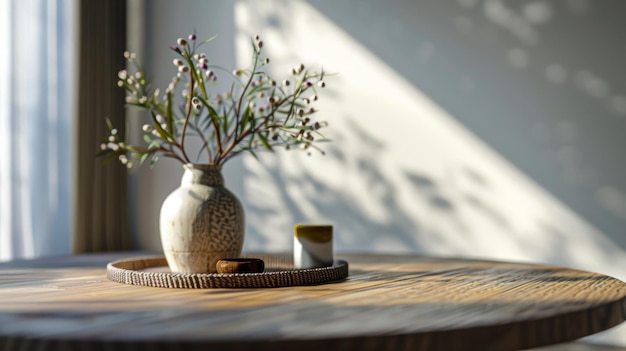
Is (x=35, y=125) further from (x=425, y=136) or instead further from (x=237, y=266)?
(x=237, y=266)

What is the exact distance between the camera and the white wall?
310 cm

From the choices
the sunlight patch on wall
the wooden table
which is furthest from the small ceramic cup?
the sunlight patch on wall

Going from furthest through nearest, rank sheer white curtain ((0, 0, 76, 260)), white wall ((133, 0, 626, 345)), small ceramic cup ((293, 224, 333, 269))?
sheer white curtain ((0, 0, 76, 260)) < white wall ((133, 0, 626, 345)) < small ceramic cup ((293, 224, 333, 269))

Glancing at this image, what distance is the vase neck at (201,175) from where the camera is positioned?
1695 millimetres

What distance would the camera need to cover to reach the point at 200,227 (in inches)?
63.7

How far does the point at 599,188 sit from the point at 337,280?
1963 millimetres

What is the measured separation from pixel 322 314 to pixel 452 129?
8.45 feet

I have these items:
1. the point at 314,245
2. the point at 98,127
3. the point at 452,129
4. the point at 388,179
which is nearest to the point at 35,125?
the point at 98,127

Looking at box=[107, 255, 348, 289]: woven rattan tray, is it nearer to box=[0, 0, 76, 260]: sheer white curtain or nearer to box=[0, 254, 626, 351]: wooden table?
box=[0, 254, 626, 351]: wooden table

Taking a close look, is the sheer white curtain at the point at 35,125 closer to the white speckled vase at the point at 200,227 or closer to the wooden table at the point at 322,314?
the wooden table at the point at 322,314

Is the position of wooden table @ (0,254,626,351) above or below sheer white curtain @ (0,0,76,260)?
below

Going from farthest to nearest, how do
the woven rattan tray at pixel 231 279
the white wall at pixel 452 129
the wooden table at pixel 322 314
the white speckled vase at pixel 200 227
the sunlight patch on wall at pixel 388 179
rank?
the sunlight patch on wall at pixel 388 179 < the white wall at pixel 452 129 < the white speckled vase at pixel 200 227 < the woven rattan tray at pixel 231 279 < the wooden table at pixel 322 314

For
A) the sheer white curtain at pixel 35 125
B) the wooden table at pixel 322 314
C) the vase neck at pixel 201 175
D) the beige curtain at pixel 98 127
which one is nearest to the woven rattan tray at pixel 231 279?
the wooden table at pixel 322 314

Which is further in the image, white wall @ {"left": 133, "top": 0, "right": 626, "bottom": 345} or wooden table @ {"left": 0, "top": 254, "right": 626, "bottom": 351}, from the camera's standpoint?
white wall @ {"left": 133, "top": 0, "right": 626, "bottom": 345}
